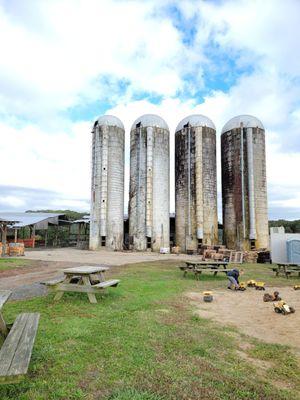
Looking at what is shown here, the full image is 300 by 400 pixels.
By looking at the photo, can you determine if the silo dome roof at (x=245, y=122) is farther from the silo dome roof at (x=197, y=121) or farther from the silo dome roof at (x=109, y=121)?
the silo dome roof at (x=109, y=121)

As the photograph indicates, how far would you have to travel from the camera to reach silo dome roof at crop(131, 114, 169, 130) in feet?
110

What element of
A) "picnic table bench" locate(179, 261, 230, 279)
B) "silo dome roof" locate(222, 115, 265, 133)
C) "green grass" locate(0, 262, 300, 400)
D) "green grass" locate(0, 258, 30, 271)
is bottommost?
"green grass" locate(0, 262, 300, 400)

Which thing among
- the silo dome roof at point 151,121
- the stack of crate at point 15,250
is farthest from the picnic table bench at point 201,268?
the silo dome roof at point 151,121

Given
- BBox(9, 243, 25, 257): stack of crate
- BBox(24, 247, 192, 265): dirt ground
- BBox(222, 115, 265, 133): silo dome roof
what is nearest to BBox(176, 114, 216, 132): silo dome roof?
BBox(222, 115, 265, 133): silo dome roof

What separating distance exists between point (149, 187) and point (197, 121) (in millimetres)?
8928

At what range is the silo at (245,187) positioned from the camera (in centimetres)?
2986

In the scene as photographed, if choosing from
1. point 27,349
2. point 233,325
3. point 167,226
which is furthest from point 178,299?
point 167,226

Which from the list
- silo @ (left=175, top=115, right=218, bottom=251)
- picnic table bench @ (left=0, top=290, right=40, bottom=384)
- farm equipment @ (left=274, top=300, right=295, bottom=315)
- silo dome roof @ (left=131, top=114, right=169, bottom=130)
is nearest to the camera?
picnic table bench @ (left=0, top=290, right=40, bottom=384)

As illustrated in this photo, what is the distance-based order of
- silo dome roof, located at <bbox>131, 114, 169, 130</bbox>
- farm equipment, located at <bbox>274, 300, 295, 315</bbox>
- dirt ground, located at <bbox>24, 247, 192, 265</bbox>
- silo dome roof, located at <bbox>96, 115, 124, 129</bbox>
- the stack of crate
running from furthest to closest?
1. silo dome roof, located at <bbox>131, 114, 169, 130</bbox>
2. silo dome roof, located at <bbox>96, 115, 124, 129</bbox>
3. the stack of crate
4. dirt ground, located at <bbox>24, 247, 192, 265</bbox>
5. farm equipment, located at <bbox>274, 300, 295, 315</bbox>

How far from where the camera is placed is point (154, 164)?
32.4 m

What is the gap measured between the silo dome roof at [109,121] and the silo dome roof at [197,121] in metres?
6.66

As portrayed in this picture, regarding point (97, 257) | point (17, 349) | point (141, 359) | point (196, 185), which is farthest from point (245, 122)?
point (17, 349)

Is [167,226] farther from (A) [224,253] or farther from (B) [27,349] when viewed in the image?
(B) [27,349]

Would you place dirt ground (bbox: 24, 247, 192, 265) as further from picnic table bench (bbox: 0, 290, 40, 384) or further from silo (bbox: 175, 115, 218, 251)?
picnic table bench (bbox: 0, 290, 40, 384)
